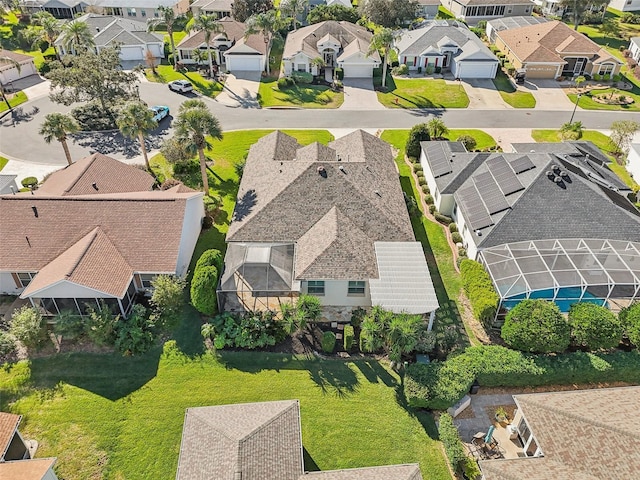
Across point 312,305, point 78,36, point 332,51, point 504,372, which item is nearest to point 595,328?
point 504,372

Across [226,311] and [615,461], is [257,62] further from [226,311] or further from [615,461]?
[615,461]

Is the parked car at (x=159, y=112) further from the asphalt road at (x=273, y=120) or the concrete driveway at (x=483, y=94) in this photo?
the concrete driveway at (x=483, y=94)

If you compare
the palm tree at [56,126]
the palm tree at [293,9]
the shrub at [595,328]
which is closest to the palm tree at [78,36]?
the palm tree at [56,126]

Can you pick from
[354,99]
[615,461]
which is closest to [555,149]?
[354,99]

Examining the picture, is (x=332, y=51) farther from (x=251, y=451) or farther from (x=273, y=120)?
(x=251, y=451)

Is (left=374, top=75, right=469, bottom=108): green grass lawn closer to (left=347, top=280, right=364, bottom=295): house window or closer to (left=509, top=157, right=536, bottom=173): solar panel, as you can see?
(left=509, top=157, right=536, bottom=173): solar panel

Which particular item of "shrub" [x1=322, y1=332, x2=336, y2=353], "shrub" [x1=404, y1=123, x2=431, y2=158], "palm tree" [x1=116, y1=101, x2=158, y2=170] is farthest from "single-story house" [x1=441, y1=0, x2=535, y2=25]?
"shrub" [x1=322, y1=332, x2=336, y2=353]
